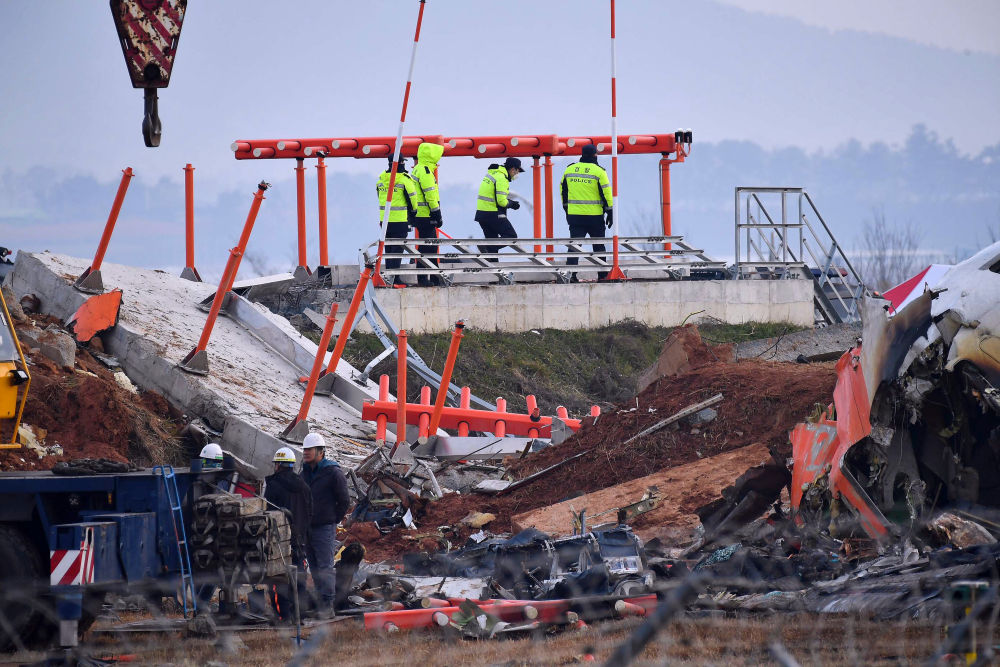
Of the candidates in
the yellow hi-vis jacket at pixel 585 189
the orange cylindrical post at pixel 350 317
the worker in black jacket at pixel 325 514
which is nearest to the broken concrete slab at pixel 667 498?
the worker in black jacket at pixel 325 514

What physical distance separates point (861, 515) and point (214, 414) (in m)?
8.46

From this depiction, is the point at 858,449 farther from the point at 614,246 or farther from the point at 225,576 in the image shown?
the point at 614,246

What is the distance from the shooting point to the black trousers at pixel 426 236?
21219 millimetres

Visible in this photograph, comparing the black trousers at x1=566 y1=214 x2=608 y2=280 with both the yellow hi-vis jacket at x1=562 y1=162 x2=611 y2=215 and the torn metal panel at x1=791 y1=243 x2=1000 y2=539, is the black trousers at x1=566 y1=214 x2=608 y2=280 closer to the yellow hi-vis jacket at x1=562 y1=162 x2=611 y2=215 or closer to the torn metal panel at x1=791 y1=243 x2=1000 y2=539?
the yellow hi-vis jacket at x1=562 y1=162 x2=611 y2=215

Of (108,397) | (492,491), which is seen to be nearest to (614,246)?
(492,491)

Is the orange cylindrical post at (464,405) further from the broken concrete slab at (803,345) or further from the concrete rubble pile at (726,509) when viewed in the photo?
the broken concrete slab at (803,345)

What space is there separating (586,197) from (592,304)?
189 cm

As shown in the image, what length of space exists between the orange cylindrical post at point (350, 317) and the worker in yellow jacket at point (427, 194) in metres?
3.85

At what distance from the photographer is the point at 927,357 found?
9.22 meters

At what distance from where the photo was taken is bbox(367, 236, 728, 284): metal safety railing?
20.9m

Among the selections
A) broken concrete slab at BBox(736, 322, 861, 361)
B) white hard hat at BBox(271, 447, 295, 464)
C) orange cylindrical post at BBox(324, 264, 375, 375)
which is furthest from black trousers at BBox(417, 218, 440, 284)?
white hard hat at BBox(271, 447, 295, 464)

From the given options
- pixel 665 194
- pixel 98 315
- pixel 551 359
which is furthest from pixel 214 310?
pixel 665 194

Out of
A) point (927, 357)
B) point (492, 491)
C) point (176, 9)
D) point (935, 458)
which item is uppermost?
point (176, 9)

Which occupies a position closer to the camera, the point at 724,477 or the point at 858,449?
the point at 858,449
